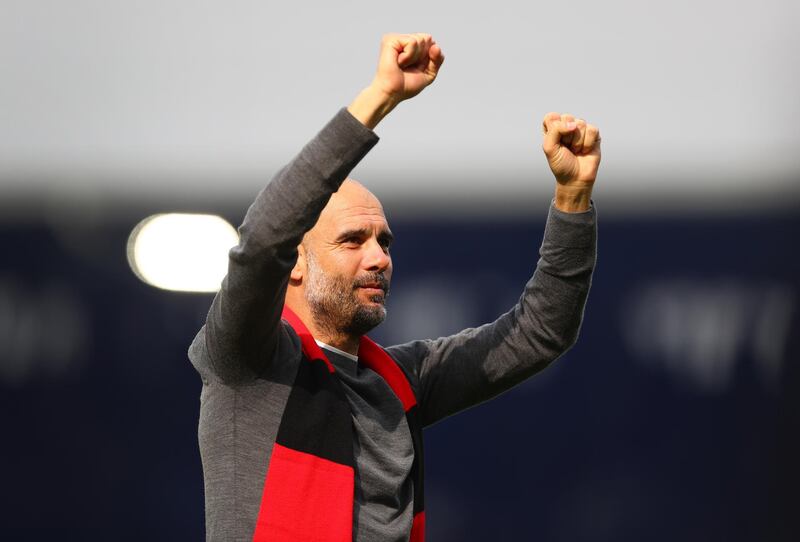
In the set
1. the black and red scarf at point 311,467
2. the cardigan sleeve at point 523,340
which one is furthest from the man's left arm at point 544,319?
the black and red scarf at point 311,467

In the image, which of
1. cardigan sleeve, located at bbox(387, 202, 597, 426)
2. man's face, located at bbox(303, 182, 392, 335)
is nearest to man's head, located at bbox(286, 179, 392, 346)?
man's face, located at bbox(303, 182, 392, 335)

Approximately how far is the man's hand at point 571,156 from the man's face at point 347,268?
11.5 inches

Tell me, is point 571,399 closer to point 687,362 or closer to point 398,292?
point 687,362

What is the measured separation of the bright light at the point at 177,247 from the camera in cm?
384

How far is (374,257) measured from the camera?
1.71 m

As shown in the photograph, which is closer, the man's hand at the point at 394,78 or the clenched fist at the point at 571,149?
the man's hand at the point at 394,78

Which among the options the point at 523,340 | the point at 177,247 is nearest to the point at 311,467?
the point at 523,340

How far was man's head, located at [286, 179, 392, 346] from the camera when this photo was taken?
1.68 metres

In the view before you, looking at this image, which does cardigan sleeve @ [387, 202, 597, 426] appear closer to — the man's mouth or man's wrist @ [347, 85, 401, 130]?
the man's mouth

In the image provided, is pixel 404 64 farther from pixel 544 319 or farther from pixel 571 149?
pixel 544 319

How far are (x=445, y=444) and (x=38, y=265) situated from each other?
157cm

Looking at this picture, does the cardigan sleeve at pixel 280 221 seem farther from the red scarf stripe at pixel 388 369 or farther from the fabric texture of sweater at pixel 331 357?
the red scarf stripe at pixel 388 369

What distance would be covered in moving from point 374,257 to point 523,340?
11.9 inches

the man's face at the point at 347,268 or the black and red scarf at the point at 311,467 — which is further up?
the man's face at the point at 347,268
